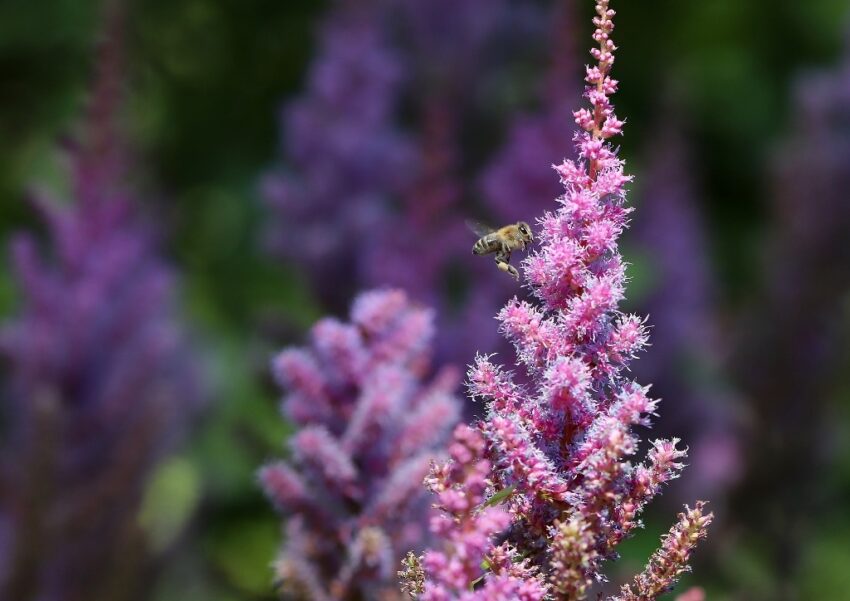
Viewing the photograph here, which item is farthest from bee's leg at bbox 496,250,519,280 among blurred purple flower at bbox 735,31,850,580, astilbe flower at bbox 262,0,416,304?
blurred purple flower at bbox 735,31,850,580

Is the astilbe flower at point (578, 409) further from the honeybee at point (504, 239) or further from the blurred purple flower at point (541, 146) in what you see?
the blurred purple flower at point (541, 146)

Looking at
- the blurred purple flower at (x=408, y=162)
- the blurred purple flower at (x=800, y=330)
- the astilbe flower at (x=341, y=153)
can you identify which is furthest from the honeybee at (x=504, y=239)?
the blurred purple flower at (x=800, y=330)

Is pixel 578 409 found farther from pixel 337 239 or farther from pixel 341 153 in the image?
pixel 341 153

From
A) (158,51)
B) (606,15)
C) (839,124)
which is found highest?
(158,51)

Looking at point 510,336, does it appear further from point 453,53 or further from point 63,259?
point 453,53

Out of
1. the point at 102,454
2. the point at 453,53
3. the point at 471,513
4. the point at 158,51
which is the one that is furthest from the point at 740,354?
the point at 471,513
